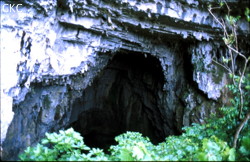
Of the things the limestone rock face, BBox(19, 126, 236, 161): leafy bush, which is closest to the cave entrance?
the limestone rock face

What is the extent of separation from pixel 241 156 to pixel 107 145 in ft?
26.9

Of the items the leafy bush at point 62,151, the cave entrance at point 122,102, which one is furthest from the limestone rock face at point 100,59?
the leafy bush at point 62,151

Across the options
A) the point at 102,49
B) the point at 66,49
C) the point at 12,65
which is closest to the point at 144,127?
the point at 102,49

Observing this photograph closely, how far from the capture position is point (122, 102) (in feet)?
32.1

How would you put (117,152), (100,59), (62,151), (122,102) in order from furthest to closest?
(122,102) < (100,59) < (117,152) < (62,151)

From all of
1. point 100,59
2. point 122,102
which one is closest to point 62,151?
point 100,59

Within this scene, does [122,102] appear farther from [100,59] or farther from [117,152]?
[117,152]

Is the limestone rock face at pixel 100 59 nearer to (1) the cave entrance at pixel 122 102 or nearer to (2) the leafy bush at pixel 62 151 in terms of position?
(1) the cave entrance at pixel 122 102

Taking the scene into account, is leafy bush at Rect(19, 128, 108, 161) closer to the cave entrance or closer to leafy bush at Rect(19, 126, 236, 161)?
leafy bush at Rect(19, 126, 236, 161)

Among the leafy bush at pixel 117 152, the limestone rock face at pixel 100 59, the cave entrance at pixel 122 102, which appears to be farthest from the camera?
the cave entrance at pixel 122 102

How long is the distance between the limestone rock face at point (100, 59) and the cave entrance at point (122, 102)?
0.06 meters

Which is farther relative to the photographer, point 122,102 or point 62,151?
point 122,102

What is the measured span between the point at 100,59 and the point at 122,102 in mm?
3920

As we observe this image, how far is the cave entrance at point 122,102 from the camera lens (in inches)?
319
